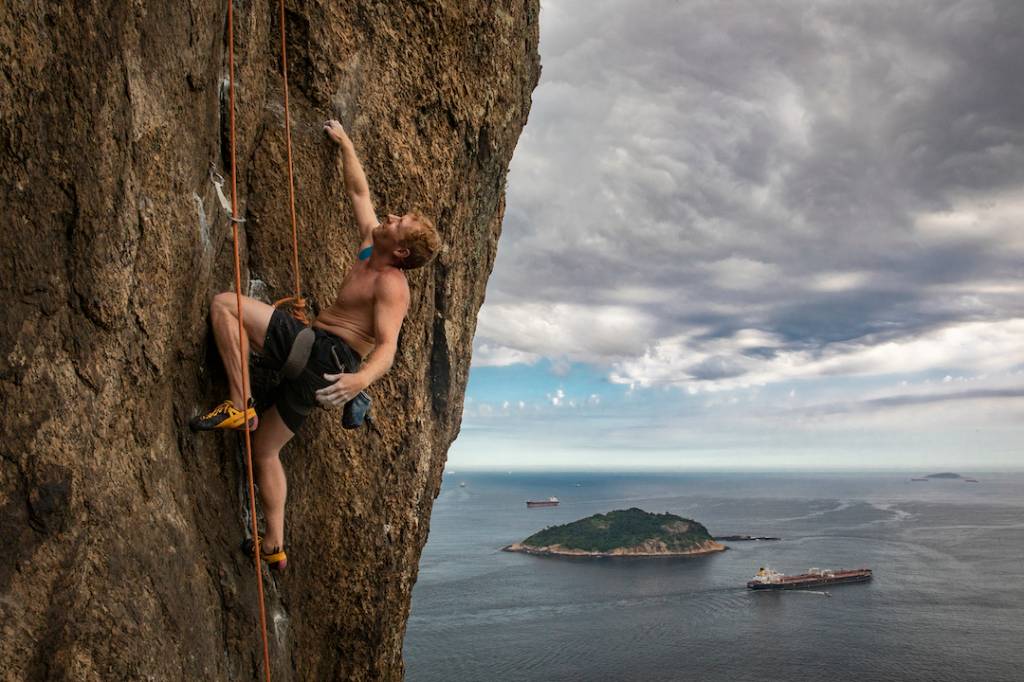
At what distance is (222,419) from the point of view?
4.50 meters

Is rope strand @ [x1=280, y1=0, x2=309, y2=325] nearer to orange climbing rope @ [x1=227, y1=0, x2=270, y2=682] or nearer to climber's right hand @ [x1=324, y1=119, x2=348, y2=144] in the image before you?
climber's right hand @ [x1=324, y1=119, x2=348, y2=144]

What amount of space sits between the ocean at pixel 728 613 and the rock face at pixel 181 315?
161 ft

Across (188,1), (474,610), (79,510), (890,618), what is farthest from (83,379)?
(890,618)

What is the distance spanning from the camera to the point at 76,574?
3342 millimetres

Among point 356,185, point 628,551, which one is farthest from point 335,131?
point 628,551

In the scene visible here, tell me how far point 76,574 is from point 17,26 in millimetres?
2631

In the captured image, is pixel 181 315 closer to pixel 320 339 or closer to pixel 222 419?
pixel 222 419

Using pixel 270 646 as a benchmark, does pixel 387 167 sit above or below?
above

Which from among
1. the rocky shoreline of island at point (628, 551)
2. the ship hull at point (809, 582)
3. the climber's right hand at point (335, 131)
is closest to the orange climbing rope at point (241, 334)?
the climber's right hand at point (335, 131)

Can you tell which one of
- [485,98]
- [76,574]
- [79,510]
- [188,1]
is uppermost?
[485,98]

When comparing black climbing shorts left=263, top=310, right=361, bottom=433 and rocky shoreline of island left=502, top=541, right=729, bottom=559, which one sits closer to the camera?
black climbing shorts left=263, top=310, right=361, bottom=433

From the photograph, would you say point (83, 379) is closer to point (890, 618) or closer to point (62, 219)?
point (62, 219)

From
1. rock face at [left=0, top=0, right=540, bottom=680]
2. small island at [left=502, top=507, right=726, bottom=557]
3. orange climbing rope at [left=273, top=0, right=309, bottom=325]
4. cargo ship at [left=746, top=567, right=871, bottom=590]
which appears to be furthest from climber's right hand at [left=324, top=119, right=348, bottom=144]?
small island at [left=502, top=507, right=726, bottom=557]

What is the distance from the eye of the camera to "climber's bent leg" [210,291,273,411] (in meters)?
4.64
